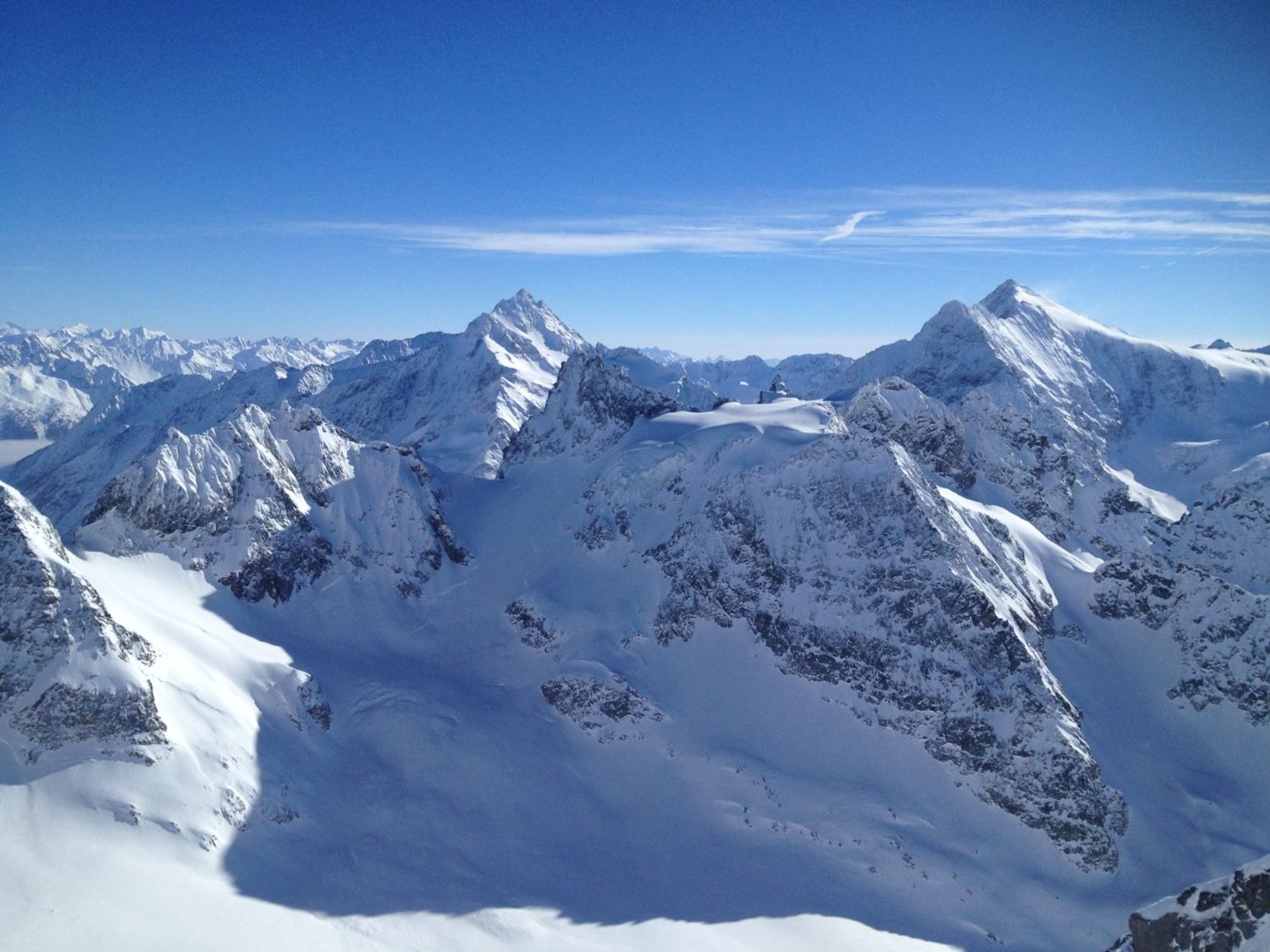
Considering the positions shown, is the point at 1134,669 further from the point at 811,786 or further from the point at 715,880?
the point at 715,880

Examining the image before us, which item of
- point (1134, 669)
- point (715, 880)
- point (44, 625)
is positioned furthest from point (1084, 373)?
point (44, 625)

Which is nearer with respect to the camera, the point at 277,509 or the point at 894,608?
the point at 894,608

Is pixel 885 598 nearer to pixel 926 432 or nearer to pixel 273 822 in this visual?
pixel 926 432

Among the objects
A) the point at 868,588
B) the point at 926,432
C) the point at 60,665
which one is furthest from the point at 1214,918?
the point at 926,432

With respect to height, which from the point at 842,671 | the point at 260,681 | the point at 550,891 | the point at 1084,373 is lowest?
the point at 550,891

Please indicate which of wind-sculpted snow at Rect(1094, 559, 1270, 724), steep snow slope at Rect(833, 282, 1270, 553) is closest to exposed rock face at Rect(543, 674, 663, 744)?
wind-sculpted snow at Rect(1094, 559, 1270, 724)

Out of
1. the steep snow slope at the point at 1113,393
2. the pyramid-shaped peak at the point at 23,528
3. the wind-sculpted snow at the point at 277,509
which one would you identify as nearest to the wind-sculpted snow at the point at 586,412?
the wind-sculpted snow at the point at 277,509
